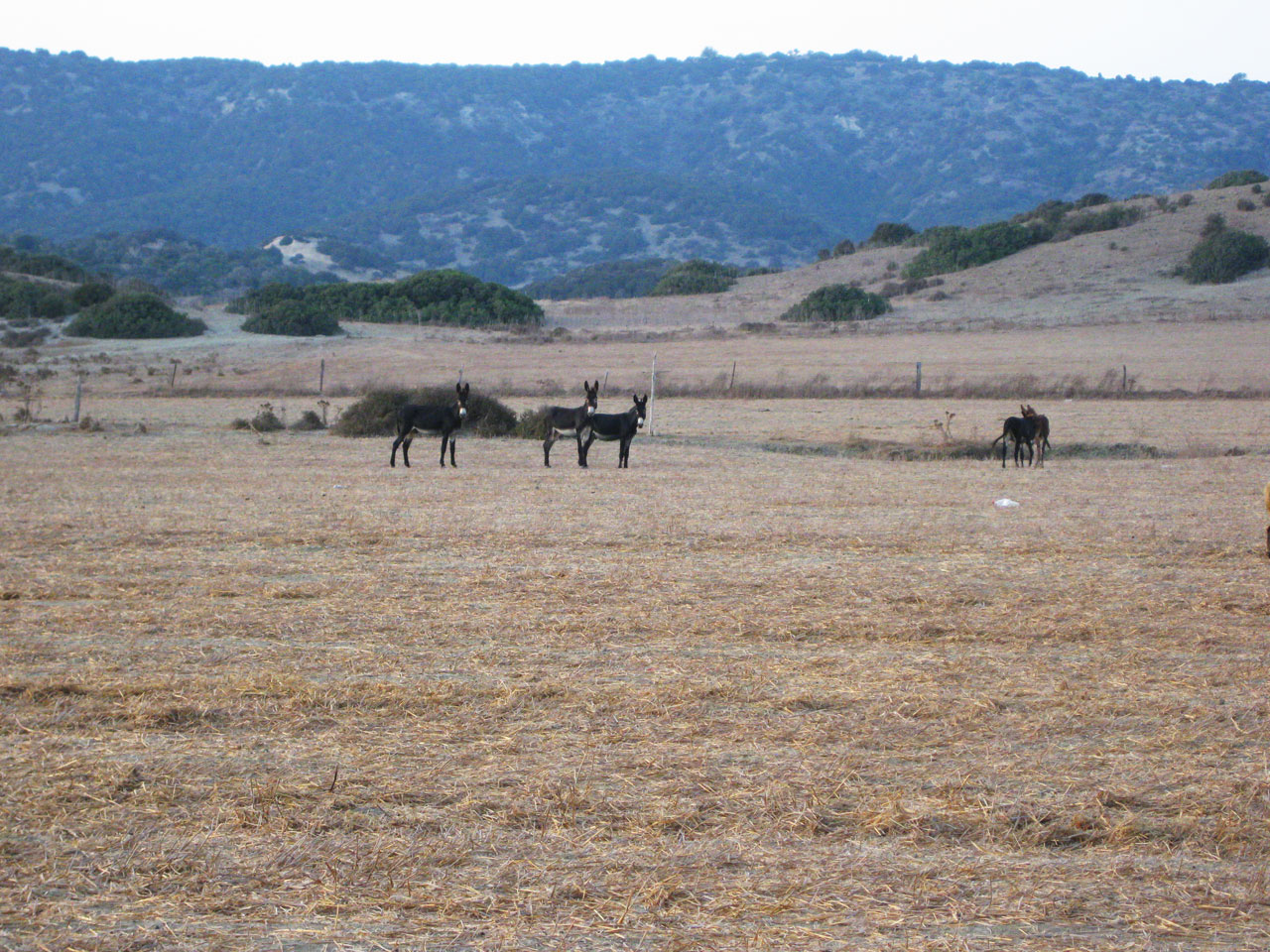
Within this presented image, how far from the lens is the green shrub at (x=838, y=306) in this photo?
61000 millimetres

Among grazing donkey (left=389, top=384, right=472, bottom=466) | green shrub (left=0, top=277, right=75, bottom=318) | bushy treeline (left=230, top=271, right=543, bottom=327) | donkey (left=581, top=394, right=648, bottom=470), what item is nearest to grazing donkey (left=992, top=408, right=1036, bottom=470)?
donkey (left=581, top=394, right=648, bottom=470)

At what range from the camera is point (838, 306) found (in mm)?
62000

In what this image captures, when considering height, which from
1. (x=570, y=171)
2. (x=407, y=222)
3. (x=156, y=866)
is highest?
(x=570, y=171)

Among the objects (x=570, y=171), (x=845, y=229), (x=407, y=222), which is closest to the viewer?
(x=407, y=222)

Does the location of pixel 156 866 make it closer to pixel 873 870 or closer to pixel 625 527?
pixel 873 870

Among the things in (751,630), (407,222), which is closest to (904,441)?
(751,630)

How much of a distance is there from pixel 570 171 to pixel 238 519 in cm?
17340

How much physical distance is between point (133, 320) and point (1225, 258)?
2020 inches

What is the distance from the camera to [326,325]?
58688 mm

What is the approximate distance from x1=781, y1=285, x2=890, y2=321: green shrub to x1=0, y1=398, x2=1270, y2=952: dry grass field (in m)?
47.8

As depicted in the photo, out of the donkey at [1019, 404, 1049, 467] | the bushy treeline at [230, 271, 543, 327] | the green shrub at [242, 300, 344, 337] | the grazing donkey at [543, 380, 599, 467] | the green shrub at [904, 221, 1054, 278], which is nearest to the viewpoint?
the grazing donkey at [543, 380, 599, 467]

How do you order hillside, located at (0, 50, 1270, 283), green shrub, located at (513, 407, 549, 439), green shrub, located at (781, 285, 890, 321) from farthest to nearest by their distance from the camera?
1. hillside, located at (0, 50, 1270, 283)
2. green shrub, located at (781, 285, 890, 321)
3. green shrub, located at (513, 407, 549, 439)

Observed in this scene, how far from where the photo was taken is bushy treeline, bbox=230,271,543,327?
211ft

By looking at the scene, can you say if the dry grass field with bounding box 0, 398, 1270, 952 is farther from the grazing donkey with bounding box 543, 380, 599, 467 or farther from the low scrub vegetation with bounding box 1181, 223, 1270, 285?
the low scrub vegetation with bounding box 1181, 223, 1270, 285
